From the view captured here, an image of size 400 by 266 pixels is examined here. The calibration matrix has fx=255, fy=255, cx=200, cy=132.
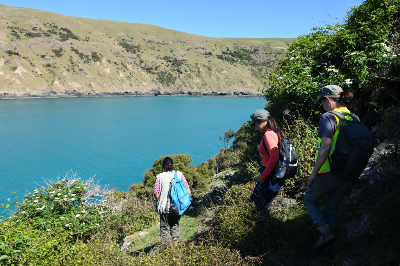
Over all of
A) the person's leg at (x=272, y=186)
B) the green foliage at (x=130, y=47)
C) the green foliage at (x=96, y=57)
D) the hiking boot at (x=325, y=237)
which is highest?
the green foliage at (x=130, y=47)

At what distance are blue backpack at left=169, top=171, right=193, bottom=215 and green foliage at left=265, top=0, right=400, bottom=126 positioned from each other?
4.04 metres

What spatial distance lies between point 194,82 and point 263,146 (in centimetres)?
15282

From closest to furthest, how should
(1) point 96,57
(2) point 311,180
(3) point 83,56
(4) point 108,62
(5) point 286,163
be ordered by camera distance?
(2) point 311,180 → (5) point 286,163 → (3) point 83,56 → (1) point 96,57 → (4) point 108,62

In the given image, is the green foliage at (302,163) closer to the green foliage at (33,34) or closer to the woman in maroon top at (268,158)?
the woman in maroon top at (268,158)

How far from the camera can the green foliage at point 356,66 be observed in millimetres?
6059

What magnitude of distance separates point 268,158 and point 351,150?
3.23 ft

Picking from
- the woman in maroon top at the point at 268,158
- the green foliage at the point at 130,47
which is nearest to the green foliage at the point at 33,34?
the green foliage at the point at 130,47

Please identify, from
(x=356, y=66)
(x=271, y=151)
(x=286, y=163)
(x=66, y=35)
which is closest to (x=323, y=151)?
(x=286, y=163)

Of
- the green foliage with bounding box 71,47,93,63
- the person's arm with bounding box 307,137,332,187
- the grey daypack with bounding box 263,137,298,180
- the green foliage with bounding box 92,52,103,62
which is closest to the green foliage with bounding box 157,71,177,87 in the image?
the green foliage with bounding box 92,52,103,62

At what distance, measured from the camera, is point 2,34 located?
379 feet

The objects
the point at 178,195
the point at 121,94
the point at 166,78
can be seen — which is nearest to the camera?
the point at 178,195

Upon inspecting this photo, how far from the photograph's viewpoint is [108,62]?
132 m

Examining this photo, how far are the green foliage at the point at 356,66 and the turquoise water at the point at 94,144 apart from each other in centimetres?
2275

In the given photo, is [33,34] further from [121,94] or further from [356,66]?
[356,66]
